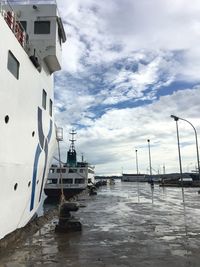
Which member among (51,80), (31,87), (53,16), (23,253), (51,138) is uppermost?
(53,16)

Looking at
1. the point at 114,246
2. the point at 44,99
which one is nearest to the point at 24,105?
the point at 44,99

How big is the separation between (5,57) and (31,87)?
105 inches

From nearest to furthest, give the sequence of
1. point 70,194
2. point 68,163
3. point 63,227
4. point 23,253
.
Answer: point 23,253
point 63,227
point 70,194
point 68,163

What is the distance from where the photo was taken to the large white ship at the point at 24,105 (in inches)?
348

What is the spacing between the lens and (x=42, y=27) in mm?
15000

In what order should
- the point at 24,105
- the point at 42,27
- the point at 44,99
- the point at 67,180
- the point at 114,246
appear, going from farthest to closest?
the point at 67,180
the point at 42,27
the point at 44,99
the point at 24,105
the point at 114,246

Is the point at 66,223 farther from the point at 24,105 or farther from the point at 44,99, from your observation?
the point at 44,99

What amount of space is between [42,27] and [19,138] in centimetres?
697

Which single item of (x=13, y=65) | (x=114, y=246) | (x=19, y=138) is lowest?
(x=114, y=246)

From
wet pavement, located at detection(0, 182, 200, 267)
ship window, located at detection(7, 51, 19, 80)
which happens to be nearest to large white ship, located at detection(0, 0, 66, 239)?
ship window, located at detection(7, 51, 19, 80)

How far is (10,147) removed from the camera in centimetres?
908

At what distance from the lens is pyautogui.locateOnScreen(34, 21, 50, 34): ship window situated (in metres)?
14.9

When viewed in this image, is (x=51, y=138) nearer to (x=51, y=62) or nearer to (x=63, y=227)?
(x=51, y=62)

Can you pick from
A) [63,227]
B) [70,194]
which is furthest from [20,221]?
[70,194]
